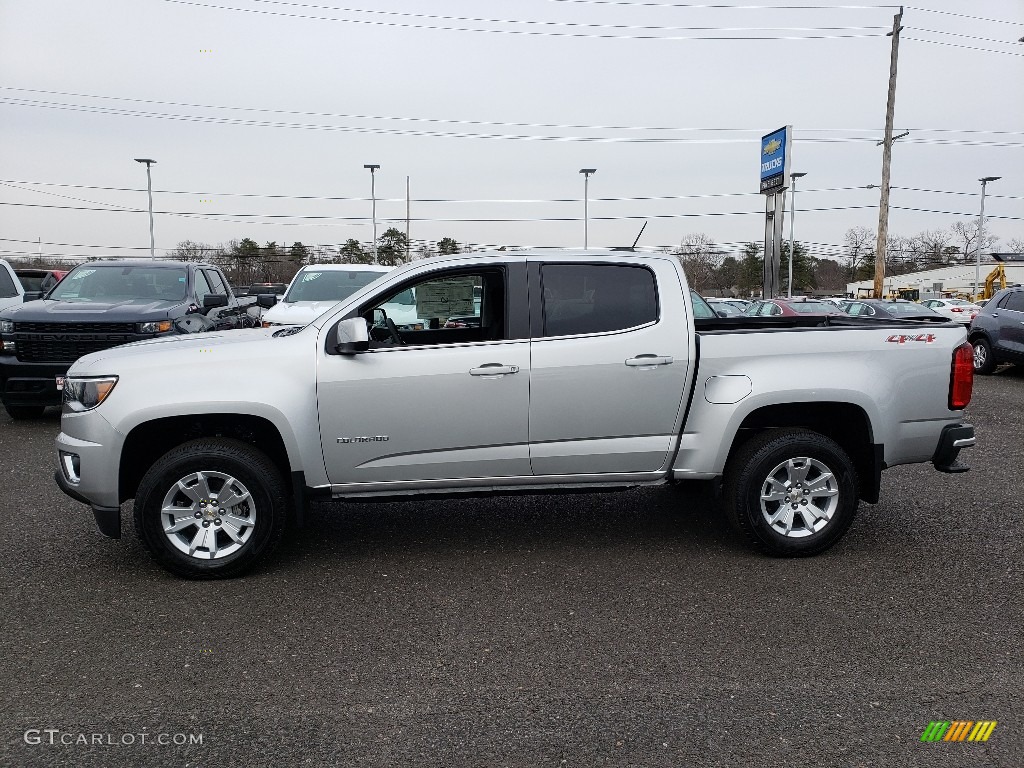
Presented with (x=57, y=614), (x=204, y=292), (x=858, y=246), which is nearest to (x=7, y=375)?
(x=204, y=292)

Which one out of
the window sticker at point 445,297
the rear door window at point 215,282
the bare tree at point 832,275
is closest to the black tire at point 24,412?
the rear door window at point 215,282

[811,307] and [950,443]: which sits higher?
[811,307]

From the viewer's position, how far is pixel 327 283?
13172 millimetres

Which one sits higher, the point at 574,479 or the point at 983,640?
the point at 574,479

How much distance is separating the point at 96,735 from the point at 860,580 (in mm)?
4049

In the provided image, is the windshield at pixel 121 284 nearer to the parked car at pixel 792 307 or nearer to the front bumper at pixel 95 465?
the front bumper at pixel 95 465

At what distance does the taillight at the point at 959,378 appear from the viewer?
5273mm

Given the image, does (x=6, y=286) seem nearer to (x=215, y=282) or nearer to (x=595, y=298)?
(x=215, y=282)

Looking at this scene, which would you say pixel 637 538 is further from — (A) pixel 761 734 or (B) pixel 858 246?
(B) pixel 858 246

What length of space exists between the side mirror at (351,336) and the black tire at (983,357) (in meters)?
14.8

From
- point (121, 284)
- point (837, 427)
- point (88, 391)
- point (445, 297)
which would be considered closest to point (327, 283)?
point (121, 284)

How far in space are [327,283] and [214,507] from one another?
8.69m

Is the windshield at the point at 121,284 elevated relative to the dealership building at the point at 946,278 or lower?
lower

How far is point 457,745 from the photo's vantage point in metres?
3.19
